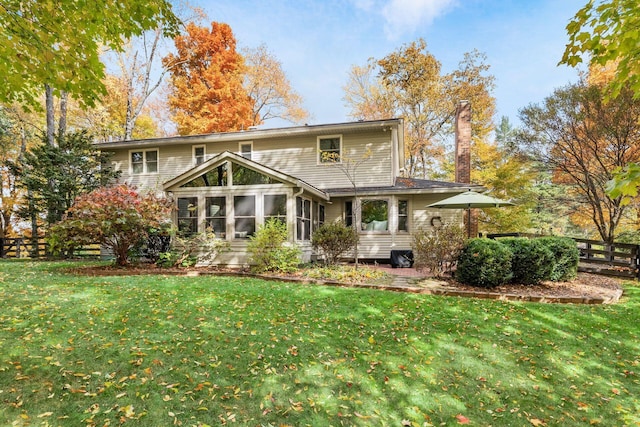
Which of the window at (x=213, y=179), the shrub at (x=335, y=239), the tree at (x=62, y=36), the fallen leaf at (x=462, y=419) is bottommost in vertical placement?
the fallen leaf at (x=462, y=419)

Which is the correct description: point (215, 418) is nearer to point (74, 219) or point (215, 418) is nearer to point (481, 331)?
point (481, 331)

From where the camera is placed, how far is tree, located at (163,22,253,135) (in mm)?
21344

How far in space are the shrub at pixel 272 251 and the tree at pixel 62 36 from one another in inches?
223

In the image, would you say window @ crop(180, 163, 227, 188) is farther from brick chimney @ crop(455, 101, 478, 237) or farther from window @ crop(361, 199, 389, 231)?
brick chimney @ crop(455, 101, 478, 237)

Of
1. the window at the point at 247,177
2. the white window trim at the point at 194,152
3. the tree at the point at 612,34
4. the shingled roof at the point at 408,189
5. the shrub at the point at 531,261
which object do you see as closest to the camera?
the tree at the point at 612,34

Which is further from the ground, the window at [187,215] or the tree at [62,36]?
the tree at [62,36]

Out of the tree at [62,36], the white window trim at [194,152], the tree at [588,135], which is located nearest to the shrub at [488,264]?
the tree at [62,36]

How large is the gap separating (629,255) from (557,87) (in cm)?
841

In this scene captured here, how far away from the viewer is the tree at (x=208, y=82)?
21.3 metres

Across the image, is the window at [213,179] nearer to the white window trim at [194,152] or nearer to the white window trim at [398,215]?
the white window trim at [194,152]

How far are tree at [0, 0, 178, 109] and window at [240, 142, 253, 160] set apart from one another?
976 cm

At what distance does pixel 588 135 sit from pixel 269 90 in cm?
2018

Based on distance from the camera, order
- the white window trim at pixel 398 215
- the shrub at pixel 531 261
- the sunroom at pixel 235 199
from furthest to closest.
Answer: the white window trim at pixel 398 215 < the sunroom at pixel 235 199 < the shrub at pixel 531 261

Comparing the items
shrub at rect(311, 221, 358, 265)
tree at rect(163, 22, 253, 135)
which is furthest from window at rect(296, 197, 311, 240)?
tree at rect(163, 22, 253, 135)
